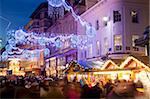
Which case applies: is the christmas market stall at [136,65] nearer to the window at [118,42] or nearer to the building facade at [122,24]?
the building facade at [122,24]

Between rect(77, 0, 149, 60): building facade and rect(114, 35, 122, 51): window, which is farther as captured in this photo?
rect(114, 35, 122, 51): window

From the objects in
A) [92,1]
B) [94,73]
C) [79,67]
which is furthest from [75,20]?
[94,73]

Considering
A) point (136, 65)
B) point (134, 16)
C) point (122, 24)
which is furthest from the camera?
point (134, 16)

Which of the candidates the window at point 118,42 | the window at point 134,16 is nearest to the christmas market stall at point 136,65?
the window at point 118,42

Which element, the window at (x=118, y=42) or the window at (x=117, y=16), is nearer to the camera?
the window at (x=118, y=42)

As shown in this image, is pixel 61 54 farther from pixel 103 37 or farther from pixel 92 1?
pixel 103 37

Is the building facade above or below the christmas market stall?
above

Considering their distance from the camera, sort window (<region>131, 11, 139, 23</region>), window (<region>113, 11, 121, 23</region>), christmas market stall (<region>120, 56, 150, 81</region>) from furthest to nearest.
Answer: window (<region>131, 11, 139, 23</region>) → window (<region>113, 11, 121, 23</region>) → christmas market stall (<region>120, 56, 150, 81</region>)

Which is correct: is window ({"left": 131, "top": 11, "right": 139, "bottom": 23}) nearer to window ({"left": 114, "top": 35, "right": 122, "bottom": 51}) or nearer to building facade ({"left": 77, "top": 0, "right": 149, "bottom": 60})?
building facade ({"left": 77, "top": 0, "right": 149, "bottom": 60})

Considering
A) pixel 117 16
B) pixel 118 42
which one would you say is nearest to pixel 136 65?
pixel 118 42

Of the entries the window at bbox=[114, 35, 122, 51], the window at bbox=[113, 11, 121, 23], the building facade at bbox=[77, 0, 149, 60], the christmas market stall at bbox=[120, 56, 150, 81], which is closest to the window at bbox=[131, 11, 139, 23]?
the building facade at bbox=[77, 0, 149, 60]

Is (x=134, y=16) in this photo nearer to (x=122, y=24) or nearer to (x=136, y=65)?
(x=122, y=24)

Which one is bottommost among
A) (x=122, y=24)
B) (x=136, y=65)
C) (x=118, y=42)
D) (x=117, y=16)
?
(x=136, y=65)

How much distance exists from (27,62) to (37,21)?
900cm
